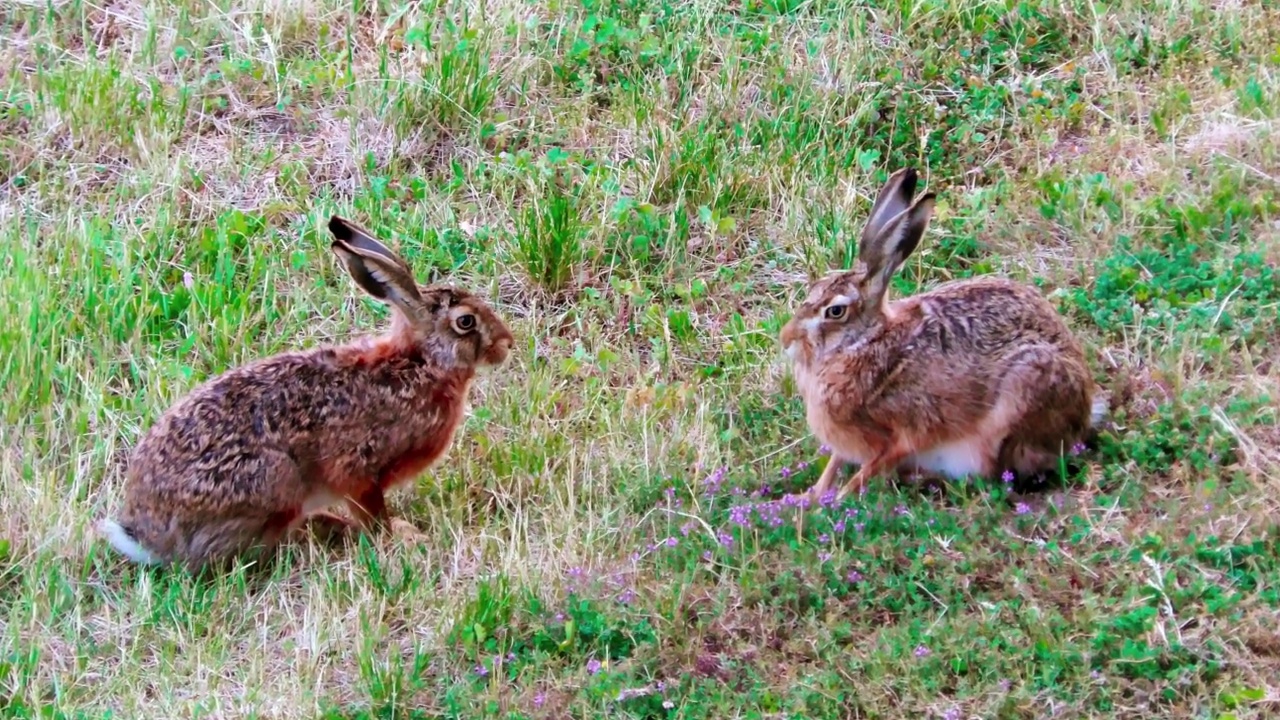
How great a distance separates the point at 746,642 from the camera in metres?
5.37

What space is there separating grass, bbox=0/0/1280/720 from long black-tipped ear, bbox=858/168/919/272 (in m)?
0.87

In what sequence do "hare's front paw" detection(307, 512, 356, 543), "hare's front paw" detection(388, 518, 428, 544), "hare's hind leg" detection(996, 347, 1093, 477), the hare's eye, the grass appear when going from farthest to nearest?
1. the hare's eye
2. "hare's front paw" detection(307, 512, 356, 543)
3. "hare's front paw" detection(388, 518, 428, 544)
4. "hare's hind leg" detection(996, 347, 1093, 477)
5. the grass

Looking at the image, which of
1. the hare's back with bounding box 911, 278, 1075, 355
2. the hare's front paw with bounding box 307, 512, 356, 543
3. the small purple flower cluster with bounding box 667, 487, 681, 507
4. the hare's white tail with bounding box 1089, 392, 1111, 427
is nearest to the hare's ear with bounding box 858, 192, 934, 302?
the hare's back with bounding box 911, 278, 1075, 355

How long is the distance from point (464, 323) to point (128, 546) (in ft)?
5.03

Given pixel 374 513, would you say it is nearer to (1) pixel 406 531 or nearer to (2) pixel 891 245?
(1) pixel 406 531

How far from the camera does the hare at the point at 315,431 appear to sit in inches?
237

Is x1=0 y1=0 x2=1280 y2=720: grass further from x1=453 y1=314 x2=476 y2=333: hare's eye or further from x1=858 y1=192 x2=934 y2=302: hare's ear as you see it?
x1=858 y1=192 x2=934 y2=302: hare's ear

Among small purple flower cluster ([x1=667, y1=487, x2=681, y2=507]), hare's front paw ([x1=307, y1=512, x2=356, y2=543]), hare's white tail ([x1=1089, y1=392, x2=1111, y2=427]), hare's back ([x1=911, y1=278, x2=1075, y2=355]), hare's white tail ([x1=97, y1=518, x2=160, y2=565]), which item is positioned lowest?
hare's front paw ([x1=307, y1=512, x2=356, y2=543])

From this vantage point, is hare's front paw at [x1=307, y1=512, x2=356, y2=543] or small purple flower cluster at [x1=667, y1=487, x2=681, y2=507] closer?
small purple flower cluster at [x1=667, y1=487, x2=681, y2=507]

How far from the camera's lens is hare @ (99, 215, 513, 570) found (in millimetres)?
6012

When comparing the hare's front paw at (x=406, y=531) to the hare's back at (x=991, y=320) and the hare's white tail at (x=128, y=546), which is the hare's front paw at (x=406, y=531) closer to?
the hare's white tail at (x=128, y=546)

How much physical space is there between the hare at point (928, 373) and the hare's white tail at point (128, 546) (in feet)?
8.04

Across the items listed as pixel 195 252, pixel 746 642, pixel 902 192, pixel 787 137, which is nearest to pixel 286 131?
pixel 195 252

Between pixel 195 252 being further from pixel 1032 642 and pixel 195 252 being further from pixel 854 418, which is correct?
pixel 1032 642
